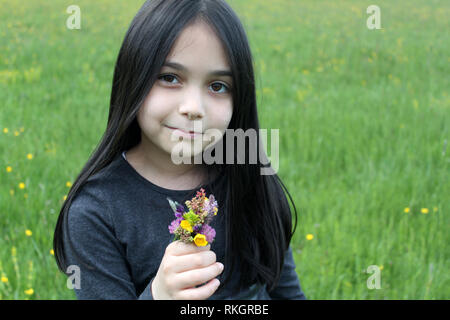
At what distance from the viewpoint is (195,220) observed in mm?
939

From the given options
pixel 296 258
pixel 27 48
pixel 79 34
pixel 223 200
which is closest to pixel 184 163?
pixel 223 200

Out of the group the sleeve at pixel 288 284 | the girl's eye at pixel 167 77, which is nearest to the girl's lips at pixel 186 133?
the girl's eye at pixel 167 77

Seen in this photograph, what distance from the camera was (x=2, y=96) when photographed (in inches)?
145

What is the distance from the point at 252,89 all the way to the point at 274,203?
1.28 feet

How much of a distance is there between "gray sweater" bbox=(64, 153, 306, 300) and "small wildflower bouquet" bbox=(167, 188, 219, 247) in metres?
0.28

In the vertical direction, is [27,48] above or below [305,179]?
above

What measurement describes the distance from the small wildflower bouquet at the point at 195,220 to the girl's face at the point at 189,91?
0.79ft

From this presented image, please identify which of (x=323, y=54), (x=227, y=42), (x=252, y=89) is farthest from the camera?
(x=323, y=54)

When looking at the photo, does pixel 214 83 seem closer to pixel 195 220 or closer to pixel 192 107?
pixel 192 107

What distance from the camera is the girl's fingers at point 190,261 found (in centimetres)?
101

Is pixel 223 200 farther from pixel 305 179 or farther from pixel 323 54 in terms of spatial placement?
pixel 323 54

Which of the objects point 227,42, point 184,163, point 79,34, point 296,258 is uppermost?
point 79,34

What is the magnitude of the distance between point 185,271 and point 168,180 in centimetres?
37

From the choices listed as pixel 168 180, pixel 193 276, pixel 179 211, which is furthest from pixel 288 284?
pixel 179 211
